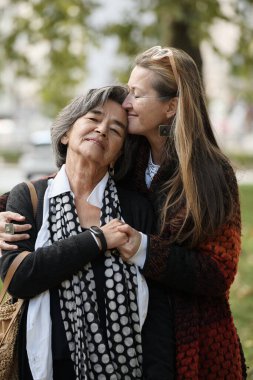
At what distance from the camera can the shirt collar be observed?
311cm

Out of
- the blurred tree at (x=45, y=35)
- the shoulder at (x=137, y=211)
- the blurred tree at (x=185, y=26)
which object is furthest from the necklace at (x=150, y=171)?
the blurred tree at (x=45, y=35)

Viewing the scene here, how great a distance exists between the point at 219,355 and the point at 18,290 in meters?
0.93

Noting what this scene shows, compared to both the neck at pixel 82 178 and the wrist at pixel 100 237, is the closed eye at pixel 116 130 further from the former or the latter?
the wrist at pixel 100 237

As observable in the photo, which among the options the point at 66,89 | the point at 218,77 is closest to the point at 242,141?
the point at 218,77

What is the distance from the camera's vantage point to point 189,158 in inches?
124

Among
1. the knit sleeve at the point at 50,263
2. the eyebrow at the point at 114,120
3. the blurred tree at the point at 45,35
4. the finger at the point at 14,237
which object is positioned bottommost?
the knit sleeve at the point at 50,263

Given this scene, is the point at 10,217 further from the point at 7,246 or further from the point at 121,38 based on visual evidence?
the point at 121,38

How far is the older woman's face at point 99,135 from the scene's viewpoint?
3092 millimetres

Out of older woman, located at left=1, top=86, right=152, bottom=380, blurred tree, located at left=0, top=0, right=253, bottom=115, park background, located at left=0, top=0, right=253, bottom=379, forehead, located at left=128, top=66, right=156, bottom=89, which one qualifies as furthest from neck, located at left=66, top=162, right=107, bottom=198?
blurred tree, located at left=0, top=0, right=253, bottom=115

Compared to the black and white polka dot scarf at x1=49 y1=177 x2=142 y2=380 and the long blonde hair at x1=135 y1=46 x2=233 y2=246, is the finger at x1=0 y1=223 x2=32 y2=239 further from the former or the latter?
the long blonde hair at x1=135 y1=46 x2=233 y2=246

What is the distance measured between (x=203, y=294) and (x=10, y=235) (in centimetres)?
86

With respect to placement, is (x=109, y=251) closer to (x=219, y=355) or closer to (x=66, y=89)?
(x=219, y=355)

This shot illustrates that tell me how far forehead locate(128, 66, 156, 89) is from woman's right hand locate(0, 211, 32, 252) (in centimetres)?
81

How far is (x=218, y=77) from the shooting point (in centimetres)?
4441
